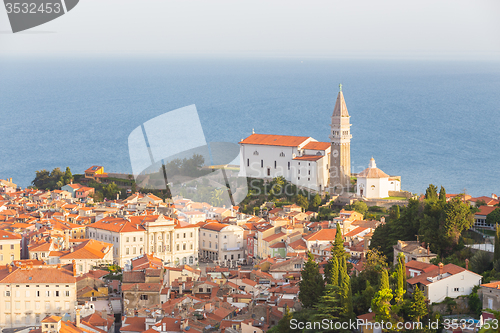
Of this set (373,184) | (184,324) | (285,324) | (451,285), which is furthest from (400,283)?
(373,184)

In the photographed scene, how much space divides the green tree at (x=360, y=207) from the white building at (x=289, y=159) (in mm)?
3677

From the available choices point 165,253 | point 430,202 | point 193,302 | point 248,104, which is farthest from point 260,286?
point 248,104

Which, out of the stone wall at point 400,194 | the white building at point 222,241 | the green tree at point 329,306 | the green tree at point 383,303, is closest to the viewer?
the green tree at point 383,303

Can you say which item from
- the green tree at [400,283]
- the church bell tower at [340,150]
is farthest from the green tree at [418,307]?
the church bell tower at [340,150]

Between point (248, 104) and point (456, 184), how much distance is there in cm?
3989

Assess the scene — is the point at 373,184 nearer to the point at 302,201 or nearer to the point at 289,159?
the point at 302,201

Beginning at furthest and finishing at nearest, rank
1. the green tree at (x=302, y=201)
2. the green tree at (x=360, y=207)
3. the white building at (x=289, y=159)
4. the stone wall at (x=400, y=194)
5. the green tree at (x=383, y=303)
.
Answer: the white building at (x=289, y=159) → the green tree at (x=302, y=201) → the stone wall at (x=400, y=194) → the green tree at (x=360, y=207) → the green tree at (x=383, y=303)

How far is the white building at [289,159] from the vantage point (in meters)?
35.8

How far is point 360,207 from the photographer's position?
31.7 m

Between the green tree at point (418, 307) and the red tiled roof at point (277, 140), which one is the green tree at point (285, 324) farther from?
the red tiled roof at point (277, 140)

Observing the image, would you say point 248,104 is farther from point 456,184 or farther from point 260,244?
point 260,244

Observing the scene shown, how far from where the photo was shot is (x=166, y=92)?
9775 cm

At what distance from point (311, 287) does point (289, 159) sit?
18.8m

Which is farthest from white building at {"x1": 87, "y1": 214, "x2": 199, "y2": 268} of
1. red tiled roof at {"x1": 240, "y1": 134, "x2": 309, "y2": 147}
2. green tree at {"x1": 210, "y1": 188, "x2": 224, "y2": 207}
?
red tiled roof at {"x1": 240, "y1": 134, "x2": 309, "y2": 147}
